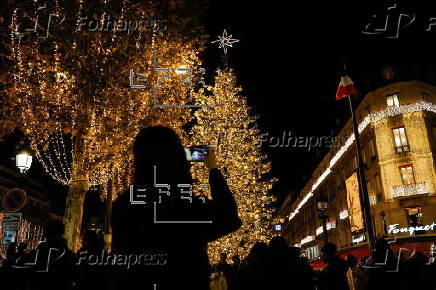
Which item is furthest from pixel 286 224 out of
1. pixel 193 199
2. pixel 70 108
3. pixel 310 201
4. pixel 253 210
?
pixel 193 199

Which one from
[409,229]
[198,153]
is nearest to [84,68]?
[198,153]

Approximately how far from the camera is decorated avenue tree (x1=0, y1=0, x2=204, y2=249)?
10422 mm

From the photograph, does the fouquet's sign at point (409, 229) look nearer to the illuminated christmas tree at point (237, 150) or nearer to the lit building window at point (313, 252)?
the illuminated christmas tree at point (237, 150)

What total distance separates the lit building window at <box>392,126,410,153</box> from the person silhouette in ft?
99.8

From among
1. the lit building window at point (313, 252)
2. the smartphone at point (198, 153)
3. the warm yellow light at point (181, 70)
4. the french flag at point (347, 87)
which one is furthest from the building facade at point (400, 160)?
the lit building window at point (313, 252)

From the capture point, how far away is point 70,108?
1116cm

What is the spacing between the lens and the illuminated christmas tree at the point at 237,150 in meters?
22.5

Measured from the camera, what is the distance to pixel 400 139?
95.7ft

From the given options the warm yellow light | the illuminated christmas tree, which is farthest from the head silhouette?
the illuminated christmas tree

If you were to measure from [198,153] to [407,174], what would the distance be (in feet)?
98.7

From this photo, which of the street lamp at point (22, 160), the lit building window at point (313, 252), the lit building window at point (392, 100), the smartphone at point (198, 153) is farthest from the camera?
the lit building window at point (313, 252)

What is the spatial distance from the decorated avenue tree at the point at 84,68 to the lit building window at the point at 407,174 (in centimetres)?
2334

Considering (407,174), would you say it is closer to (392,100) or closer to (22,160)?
(392,100)

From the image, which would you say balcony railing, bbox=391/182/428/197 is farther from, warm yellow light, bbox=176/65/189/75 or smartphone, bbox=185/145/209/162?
smartphone, bbox=185/145/209/162
